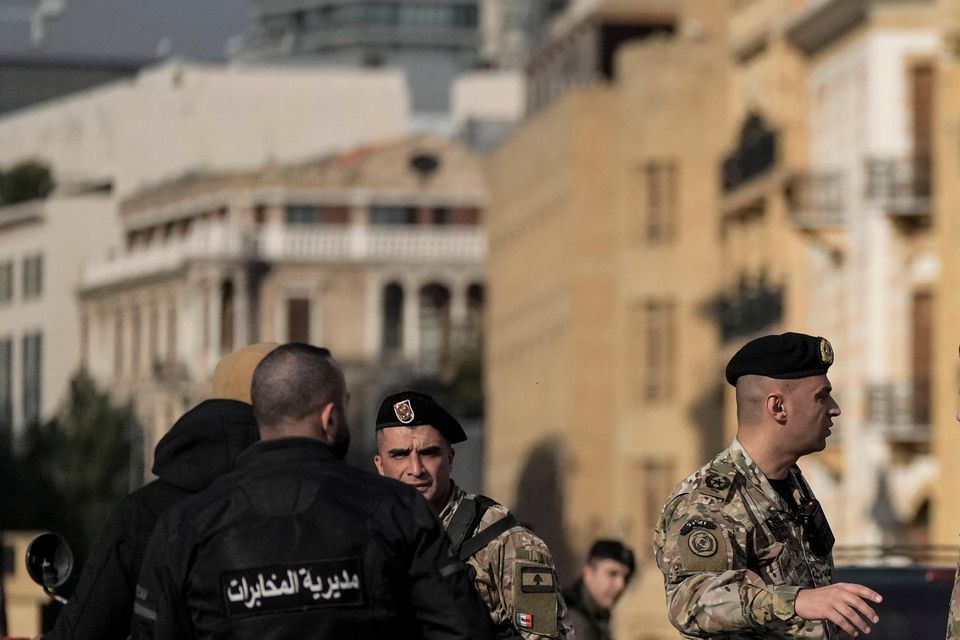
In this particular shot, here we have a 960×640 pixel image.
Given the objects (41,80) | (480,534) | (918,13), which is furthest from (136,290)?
(480,534)

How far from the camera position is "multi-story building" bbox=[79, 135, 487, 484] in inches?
4542

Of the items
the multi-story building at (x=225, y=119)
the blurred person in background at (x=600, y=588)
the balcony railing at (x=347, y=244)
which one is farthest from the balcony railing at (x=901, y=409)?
the multi-story building at (x=225, y=119)

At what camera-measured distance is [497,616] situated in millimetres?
10789

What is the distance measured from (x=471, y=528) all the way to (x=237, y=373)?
3.36 ft

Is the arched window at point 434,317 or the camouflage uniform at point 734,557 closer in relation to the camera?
the camouflage uniform at point 734,557

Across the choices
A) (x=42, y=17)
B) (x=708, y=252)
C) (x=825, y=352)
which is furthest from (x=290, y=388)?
(x=42, y=17)

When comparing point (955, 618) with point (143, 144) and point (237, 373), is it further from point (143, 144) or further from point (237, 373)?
point (143, 144)

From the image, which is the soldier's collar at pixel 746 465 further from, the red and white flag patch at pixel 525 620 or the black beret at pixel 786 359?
the red and white flag patch at pixel 525 620

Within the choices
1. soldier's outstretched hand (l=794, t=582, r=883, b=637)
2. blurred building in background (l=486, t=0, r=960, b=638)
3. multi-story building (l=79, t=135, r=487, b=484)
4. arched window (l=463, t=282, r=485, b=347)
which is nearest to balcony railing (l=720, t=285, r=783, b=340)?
blurred building in background (l=486, t=0, r=960, b=638)

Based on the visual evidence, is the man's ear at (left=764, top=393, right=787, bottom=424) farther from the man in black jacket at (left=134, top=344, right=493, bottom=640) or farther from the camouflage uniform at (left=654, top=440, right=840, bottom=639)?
the man in black jacket at (left=134, top=344, right=493, bottom=640)

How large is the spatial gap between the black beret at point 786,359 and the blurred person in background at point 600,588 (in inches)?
243

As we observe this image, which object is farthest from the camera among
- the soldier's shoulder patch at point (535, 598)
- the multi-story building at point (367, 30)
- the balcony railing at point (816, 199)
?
the multi-story building at point (367, 30)

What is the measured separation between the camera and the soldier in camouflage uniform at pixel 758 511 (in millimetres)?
9312

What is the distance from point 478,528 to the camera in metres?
10.9
